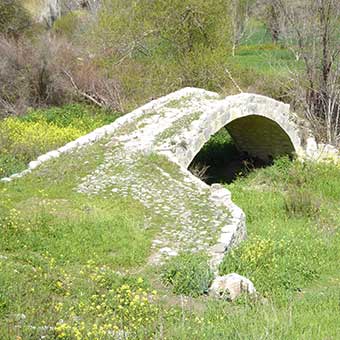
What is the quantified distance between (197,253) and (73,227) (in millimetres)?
1820

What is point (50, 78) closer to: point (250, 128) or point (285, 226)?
point (250, 128)

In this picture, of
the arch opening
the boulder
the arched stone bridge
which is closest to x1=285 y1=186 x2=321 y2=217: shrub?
the arched stone bridge

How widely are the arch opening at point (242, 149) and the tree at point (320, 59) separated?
1460mm

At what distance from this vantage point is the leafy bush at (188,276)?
7805 mm

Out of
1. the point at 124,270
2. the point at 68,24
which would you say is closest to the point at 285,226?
the point at 124,270

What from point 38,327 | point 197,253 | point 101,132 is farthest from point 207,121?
point 38,327

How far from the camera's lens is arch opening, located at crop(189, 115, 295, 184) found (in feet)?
56.3

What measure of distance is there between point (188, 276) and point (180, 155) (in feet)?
17.1

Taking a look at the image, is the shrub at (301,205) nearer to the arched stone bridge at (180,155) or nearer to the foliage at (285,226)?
the foliage at (285,226)

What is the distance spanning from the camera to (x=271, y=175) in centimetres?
1605

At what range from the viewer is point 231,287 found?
7.71 meters

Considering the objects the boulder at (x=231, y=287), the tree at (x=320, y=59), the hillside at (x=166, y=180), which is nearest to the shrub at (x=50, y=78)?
the hillside at (x=166, y=180)

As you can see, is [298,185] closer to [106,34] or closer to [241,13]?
[106,34]

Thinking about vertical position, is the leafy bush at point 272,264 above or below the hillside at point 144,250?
below
